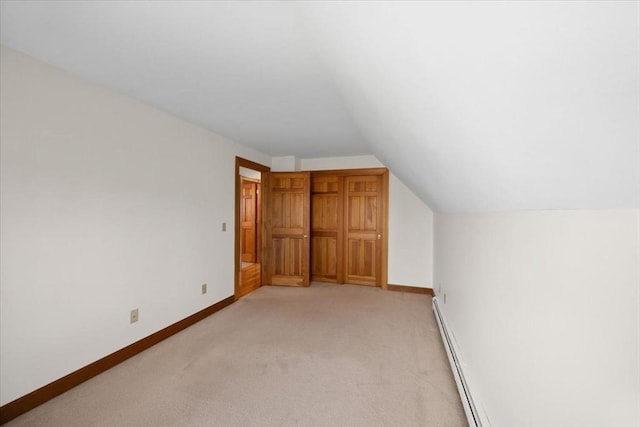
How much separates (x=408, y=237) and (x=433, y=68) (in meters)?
3.77

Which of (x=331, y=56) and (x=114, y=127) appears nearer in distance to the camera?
(x=331, y=56)

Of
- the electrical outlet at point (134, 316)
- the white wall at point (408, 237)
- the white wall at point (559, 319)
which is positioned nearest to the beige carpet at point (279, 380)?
the electrical outlet at point (134, 316)

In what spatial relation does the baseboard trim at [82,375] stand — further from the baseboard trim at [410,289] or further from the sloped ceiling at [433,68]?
the baseboard trim at [410,289]

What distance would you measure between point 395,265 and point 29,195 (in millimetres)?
4118

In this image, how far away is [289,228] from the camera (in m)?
4.60

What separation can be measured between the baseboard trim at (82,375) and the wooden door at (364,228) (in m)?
2.60

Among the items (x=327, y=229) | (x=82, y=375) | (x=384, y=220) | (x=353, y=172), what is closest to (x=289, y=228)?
(x=327, y=229)

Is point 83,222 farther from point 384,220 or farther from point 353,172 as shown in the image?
point 384,220

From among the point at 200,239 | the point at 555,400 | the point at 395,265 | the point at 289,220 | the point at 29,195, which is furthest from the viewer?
the point at 289,220

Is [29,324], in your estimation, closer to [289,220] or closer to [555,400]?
[555,400]

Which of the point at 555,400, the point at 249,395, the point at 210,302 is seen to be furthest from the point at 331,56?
the point at 210,302

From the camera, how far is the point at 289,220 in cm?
462

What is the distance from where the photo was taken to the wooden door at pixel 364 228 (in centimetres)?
450

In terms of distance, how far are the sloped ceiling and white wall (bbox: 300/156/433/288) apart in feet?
7.57
